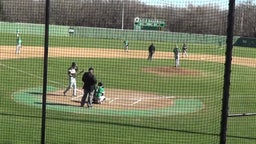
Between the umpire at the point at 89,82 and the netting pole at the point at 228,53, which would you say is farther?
the umpire at the point at 89,82

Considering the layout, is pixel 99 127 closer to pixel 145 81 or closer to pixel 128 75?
pixel 145 81

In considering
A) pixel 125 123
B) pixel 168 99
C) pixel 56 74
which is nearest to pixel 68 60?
pixel 56 74

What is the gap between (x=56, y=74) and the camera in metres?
27.8

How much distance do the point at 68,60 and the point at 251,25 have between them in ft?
49.3

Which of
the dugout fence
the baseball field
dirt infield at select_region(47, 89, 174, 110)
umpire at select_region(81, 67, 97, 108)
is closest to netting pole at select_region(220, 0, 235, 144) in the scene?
the dugout fence

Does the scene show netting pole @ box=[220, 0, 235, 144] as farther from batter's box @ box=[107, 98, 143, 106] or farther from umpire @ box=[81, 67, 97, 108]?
batter's box @ box=[107, 98, 143, 106]

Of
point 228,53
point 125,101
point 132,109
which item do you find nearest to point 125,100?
point 125,101

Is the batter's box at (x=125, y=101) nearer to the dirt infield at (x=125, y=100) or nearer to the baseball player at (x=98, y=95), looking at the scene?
the dirt infield at (x=125, y=100)

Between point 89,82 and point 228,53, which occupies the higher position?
point 228,53

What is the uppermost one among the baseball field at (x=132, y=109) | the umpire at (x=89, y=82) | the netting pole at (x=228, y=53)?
the netting pole at (x=228, y=53)

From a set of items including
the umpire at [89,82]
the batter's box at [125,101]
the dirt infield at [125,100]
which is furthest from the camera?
the batter's box at [125,101]

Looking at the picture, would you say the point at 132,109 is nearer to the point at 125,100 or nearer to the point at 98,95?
the point at 98,95

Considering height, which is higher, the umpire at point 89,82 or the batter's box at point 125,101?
the umpire at point 89,82

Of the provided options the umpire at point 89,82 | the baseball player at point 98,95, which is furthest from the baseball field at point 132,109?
the umpire at point 89,82
